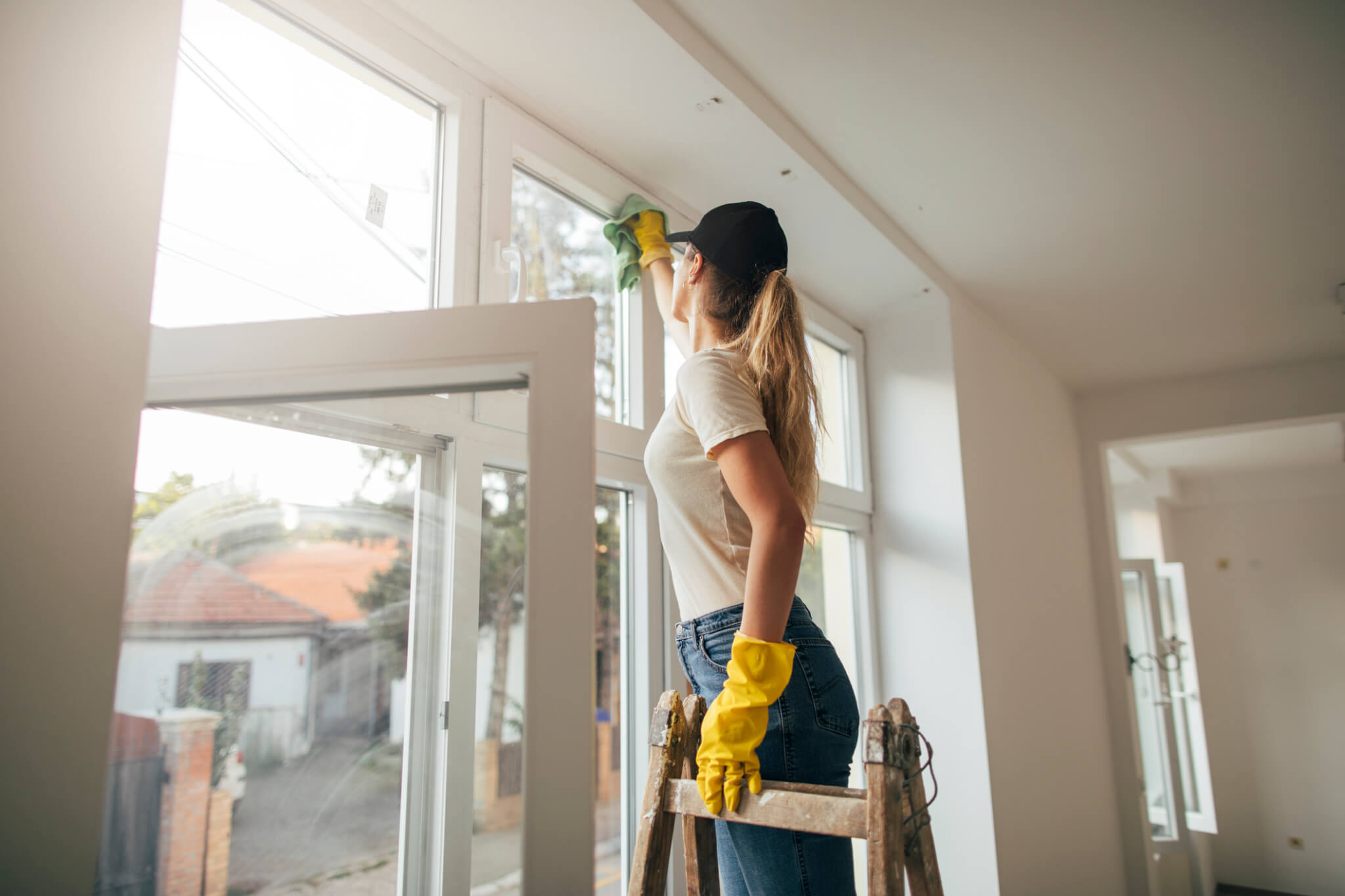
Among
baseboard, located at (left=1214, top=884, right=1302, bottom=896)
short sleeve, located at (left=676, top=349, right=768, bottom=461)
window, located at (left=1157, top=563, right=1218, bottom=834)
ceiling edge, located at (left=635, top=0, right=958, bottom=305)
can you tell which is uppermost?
ceiling edge, located at (left=635, top=0, right=958, bottom=305)

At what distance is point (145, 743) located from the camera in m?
0.67

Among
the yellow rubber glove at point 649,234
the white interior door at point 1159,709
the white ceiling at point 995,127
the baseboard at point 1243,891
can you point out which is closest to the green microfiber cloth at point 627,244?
the yellow rubber glove at point 649,234

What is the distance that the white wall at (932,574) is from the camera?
2.35m

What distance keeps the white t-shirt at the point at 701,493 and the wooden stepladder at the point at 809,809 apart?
179 millimetres

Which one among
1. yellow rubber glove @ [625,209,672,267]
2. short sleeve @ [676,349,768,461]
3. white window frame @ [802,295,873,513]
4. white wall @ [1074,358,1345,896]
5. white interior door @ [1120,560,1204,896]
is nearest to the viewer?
short sleeve @ [676,349,768,461]

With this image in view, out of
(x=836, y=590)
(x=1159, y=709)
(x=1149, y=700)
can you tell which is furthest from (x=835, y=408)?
(x=1149, y=700)

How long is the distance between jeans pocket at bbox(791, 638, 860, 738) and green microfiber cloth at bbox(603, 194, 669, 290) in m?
0.93

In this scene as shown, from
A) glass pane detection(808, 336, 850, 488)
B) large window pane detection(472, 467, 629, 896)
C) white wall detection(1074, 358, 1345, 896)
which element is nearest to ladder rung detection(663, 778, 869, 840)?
large window pane detection(472, 467, 629, 896)

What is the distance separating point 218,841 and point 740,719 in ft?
1.86

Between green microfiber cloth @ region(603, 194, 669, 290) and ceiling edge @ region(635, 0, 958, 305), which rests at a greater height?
ceiling edge @ region(635, 0, 958, 305)

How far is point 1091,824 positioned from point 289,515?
3304 mm

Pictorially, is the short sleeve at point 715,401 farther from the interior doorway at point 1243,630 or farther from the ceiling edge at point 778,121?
the interior doorway at point 1243,630

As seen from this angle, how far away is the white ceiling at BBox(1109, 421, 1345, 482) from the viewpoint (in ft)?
15.2

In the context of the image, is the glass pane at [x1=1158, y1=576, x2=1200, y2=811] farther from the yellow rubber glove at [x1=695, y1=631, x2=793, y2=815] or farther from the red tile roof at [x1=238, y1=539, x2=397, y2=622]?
the red tile roof at [x1=238, y1=539, x2=397, y2=622]
